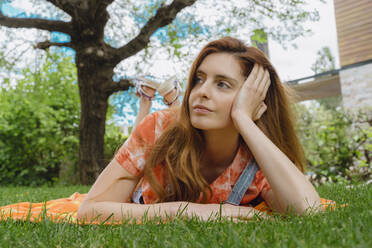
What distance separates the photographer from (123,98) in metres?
8.02

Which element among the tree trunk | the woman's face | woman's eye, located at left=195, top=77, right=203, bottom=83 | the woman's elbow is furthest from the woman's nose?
the tree trunk

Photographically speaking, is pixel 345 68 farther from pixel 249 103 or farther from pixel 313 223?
pixel 313 223

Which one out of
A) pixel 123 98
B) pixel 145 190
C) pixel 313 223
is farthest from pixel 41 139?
pixel 313 223

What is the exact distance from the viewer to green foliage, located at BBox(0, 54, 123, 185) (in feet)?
24.5

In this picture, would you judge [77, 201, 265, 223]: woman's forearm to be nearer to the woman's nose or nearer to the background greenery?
the woman's nose

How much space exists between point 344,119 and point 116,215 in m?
5.35

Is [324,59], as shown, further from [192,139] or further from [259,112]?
[192,139]

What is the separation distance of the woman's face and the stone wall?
6.50 metres

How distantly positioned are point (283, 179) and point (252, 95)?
56 cm

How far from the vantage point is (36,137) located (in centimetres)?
766

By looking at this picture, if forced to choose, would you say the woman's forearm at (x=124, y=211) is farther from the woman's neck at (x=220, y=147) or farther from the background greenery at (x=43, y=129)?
the background greenery at (x=43, y=129)

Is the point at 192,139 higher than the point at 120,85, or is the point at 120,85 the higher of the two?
the point at 120,85

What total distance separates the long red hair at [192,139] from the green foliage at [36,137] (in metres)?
5.83

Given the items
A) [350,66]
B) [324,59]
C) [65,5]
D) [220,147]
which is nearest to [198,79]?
[220,147]
